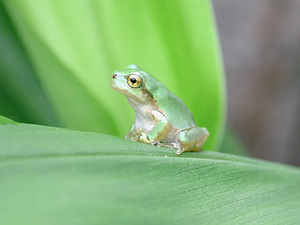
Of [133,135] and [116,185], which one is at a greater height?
[133,135]

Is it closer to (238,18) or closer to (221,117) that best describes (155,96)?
(221,117)

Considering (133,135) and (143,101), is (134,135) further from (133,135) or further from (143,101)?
(143,101)

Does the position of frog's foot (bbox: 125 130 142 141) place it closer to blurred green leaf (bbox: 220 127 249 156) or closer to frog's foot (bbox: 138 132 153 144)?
frog's foot (bbox: 138 132 153 144)

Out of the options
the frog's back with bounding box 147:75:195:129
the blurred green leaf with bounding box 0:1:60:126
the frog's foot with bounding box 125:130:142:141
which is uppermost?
the blurred green leaf with bounding box 0:1:60:126

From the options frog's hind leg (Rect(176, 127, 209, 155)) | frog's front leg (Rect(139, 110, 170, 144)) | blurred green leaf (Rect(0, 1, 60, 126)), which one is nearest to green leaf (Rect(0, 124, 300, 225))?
frog's hind leg (Rect(176, 127, 209, 155))

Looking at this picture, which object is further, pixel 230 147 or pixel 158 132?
pixel 230 147

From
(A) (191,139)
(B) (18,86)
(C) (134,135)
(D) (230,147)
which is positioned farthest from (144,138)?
(D) (230,147)
